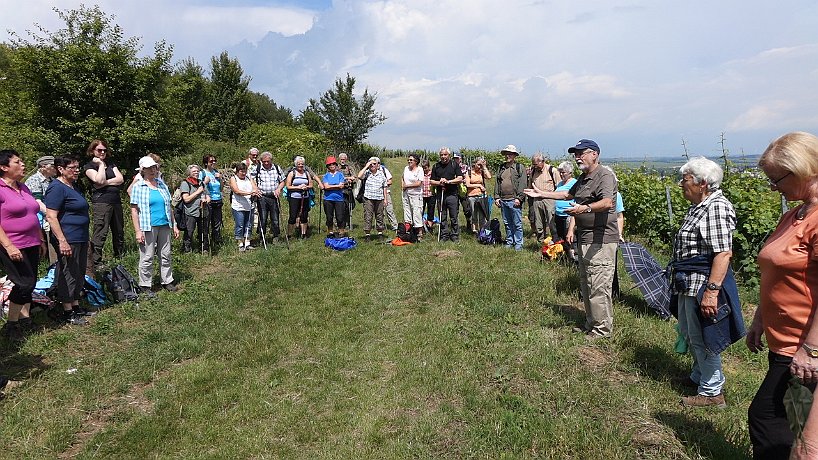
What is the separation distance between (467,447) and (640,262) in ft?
12.2

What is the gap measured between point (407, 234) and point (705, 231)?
7324 mm

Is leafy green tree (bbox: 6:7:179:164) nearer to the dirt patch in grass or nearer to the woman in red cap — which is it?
the woman in red cap

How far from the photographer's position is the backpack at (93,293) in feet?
20.7

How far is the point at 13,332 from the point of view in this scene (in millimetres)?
5082

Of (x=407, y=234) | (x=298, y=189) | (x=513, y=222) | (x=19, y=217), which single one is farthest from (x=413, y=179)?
(x=19, y=217)

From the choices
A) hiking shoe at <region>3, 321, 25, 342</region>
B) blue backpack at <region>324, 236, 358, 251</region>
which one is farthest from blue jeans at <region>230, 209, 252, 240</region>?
hiking shoe at <region>3, 321, 25, 342</region>

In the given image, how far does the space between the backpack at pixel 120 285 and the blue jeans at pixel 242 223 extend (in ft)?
10.6

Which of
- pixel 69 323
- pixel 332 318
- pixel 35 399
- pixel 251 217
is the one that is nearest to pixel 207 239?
pixel 251 217

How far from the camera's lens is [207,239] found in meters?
9.72

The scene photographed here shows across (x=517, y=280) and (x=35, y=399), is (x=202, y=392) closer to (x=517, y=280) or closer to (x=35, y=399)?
(x=35, y=399)

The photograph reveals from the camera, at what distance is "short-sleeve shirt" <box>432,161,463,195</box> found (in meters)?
10.2

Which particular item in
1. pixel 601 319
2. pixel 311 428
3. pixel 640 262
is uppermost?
pixel 640 262

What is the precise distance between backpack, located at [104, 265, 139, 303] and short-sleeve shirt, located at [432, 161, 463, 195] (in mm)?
6204

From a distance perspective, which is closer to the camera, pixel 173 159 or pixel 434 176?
pixel 434 176
